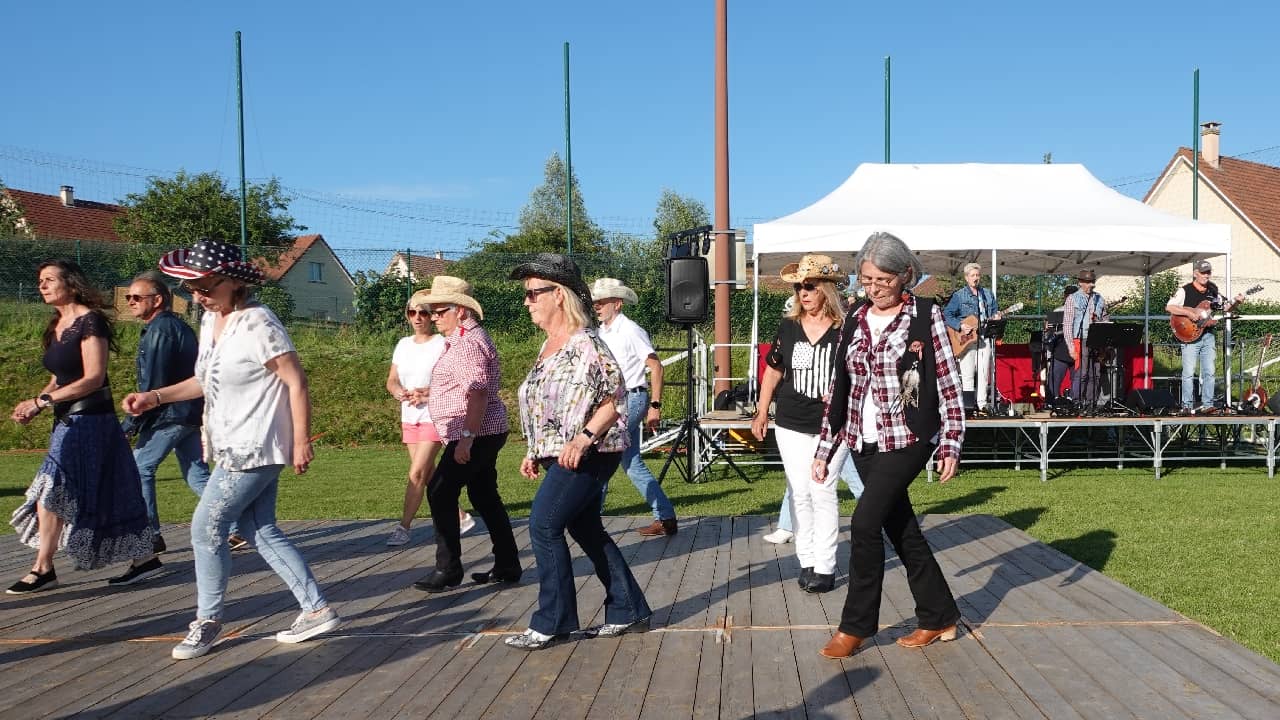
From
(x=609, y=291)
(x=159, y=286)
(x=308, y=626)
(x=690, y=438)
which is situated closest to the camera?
(x=308, y=626)

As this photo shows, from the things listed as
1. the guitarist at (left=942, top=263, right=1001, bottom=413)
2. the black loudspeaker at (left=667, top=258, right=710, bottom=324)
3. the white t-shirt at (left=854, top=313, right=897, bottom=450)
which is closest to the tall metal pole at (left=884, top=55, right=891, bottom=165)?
the guitarist at (left=942, top=263, right=1001, bottom=413)

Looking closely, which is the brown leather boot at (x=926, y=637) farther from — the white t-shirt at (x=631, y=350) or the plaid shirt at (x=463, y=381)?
the white t-shirt at (x=631, y=350)

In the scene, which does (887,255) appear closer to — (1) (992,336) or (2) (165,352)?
(2) (165,352)

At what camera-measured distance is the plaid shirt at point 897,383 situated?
4004 millimetres

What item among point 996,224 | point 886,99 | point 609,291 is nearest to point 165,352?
point 609,291

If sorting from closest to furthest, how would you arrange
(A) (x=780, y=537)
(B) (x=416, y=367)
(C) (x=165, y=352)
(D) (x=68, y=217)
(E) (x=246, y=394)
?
(E) (x=246, y=394), (C) (x=165, y=352), (B) (x=416, y=367), (A) (x=780, y=537), (D) (x=68, y=217)

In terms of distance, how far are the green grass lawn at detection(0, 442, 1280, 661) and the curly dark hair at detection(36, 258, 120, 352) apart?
3623 mm

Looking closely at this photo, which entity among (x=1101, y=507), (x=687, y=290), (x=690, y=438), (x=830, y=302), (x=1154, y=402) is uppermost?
(x=687, y=290)

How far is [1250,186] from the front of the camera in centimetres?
3438

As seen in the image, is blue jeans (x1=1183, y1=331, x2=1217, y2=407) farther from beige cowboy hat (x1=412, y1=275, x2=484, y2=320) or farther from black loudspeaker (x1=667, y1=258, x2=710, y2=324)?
beige cowboy hat (x1=412, y1=275, x2=484, y2=320)

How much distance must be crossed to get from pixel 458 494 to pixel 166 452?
2.01 m

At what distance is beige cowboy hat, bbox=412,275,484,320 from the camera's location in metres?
A: 5.23

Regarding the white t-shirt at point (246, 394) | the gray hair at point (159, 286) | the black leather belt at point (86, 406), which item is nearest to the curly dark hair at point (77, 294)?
the black leather belt at point (86, 406)

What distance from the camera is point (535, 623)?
4184 mm
